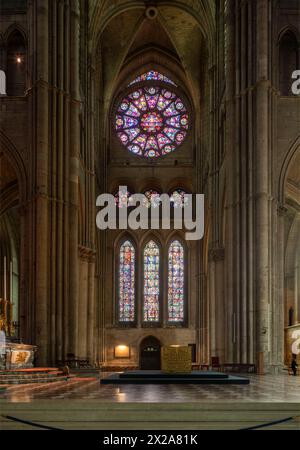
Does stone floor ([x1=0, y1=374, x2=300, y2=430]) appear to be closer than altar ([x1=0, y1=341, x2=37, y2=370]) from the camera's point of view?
Yes

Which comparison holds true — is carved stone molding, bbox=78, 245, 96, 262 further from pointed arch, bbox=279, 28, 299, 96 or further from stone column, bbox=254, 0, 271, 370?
pointed arch, bbox=279, 28, 299, 96

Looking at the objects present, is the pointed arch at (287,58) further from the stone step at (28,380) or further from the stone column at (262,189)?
the stone step at (28,380)

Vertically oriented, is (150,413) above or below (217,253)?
below

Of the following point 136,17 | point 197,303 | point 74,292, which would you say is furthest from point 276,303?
point 136,17

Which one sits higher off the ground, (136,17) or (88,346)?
(136,17)

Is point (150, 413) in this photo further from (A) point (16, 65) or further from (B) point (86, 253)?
(B) point (86, 253)

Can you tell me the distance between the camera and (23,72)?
104ft

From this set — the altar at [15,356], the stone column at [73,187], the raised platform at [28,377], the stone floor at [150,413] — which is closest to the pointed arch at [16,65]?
the stone column at [73,187]

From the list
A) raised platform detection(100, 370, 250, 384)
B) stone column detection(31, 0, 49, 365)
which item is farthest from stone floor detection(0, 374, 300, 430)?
stone column detection(31, 0, 49, 365)

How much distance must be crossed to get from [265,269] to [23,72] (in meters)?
13.7

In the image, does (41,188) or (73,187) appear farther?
(73,187)

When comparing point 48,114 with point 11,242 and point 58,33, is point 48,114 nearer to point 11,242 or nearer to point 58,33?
point 58,33

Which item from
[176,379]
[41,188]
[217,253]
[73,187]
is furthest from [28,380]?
[217,253]

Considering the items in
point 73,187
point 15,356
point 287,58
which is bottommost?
point 15,356
